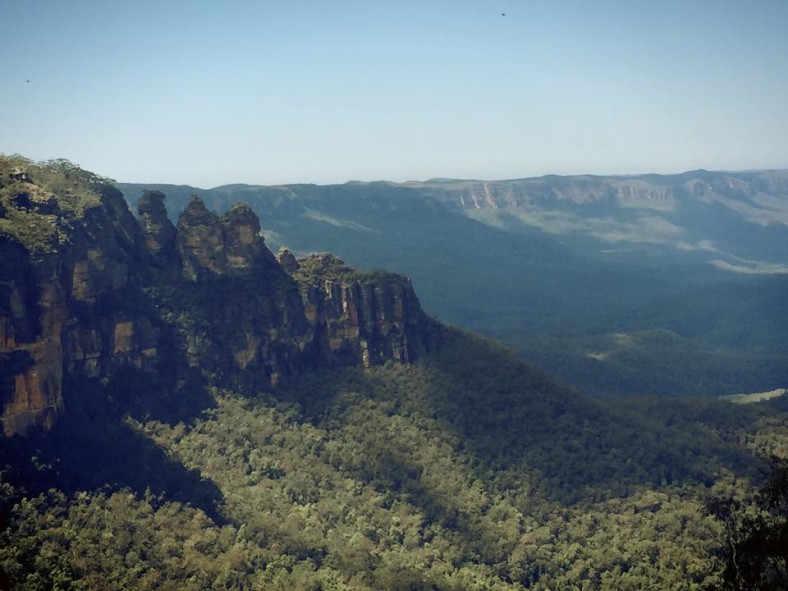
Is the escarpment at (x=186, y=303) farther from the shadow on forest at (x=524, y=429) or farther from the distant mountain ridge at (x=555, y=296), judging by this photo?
the distant mountain ridge at (x=555, y=296)

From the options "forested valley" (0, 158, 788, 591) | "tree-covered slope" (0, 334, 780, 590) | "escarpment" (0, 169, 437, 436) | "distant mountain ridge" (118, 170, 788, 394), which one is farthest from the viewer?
"distant mountain ridge" (118, 170, 788, 394)

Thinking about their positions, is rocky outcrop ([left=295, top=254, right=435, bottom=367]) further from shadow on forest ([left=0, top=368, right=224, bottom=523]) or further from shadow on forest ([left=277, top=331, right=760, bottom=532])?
shadow on forest ([left=0, top=368, right=224, bottom=523])

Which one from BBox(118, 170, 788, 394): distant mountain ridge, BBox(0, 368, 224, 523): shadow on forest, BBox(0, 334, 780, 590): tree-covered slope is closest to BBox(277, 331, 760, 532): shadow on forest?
BBox(0, 334, 780, 590): tree-covered slope

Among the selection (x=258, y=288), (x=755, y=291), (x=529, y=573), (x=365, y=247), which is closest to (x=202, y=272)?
(x=258, y=288)

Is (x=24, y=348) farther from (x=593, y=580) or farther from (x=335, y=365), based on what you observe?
(x=593, y=580)

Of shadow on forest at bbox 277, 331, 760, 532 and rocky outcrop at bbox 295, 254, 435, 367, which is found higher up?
rocky outcrop at bbox 295, 254, 435, 367

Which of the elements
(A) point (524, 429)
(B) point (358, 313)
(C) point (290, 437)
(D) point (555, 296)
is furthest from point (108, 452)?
(D) point (555, 296)

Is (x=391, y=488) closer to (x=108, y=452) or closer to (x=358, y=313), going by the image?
(x=358, y=313)
